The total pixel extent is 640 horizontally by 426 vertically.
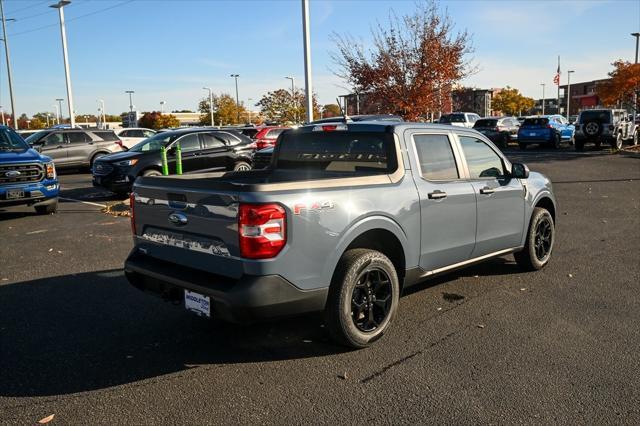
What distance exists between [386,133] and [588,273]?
10.7 feet

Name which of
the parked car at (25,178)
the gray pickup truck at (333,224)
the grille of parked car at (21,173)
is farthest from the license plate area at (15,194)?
the gray pickup truck at (333,224)

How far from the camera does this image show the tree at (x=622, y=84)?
34.7m

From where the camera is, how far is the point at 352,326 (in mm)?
3988

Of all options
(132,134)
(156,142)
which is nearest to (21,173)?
(156,142)

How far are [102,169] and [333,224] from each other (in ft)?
35.9

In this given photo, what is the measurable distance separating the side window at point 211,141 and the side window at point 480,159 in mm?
9640

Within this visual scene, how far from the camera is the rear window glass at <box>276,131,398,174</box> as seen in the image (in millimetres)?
4605

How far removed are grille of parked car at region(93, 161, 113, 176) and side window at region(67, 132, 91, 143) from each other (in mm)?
8242

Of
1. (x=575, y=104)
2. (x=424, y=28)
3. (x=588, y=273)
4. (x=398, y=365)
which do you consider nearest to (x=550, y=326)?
(x=398, y=365)

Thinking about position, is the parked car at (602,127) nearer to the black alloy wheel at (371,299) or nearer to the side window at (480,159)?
the side window at (480,159)

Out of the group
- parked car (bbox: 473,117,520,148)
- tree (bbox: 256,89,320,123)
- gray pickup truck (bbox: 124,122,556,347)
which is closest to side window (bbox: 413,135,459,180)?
gray pickup truck (bbox: 124,122,556,347)

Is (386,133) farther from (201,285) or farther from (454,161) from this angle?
(201,285)

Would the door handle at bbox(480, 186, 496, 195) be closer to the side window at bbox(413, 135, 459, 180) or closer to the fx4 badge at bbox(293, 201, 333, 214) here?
the side window at bbox(413, 135, 459, 180)

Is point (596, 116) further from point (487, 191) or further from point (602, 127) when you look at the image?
point (487, 191)
